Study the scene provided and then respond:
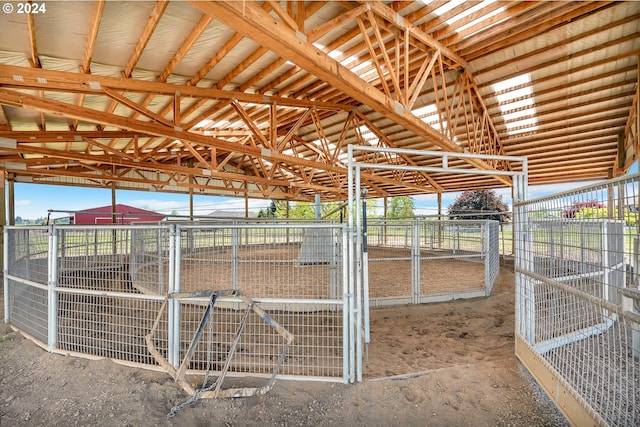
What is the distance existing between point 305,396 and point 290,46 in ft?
11.4

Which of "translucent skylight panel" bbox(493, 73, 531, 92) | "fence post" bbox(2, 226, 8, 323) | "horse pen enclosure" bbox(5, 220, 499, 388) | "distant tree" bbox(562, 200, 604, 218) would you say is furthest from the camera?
"translucent skylight panel" bbox(493, 73, 531, 92)

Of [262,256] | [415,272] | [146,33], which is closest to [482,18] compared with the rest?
[415,272]

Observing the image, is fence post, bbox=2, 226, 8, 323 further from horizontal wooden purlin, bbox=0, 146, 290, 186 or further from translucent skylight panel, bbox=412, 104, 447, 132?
translucent skylight panel, bbox=412, 104, 447, 132

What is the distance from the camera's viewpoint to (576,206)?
251cm

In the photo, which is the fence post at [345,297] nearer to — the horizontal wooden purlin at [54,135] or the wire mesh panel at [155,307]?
the wire mesh panel at [155,307]

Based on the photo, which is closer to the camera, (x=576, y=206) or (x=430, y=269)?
(x=576, y=206)

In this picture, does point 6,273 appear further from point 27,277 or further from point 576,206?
point 576,206

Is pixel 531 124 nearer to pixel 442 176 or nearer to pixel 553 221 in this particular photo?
pixel 442 176

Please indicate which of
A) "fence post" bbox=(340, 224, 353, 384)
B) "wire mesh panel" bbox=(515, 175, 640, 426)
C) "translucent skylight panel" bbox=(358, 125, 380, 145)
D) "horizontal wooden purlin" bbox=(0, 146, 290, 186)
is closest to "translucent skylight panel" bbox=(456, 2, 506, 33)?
"wire mesh panel" bbox=(515, 175, 640, 426)


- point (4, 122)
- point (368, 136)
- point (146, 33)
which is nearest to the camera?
point (146, 33)

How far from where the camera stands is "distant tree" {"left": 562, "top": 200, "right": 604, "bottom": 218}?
229 centimetres

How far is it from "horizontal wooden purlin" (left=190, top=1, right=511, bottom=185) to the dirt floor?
333cm

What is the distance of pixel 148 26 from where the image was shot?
13.6ft

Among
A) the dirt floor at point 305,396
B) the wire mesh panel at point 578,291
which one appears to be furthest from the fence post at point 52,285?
the wire mesh panel at point 578,291
